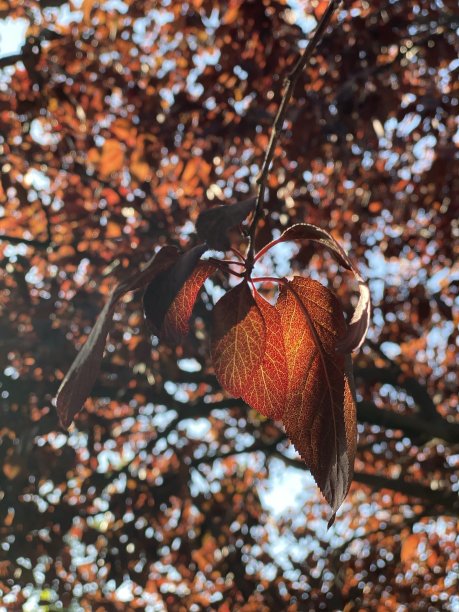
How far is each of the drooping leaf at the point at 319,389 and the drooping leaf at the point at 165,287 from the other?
163mm

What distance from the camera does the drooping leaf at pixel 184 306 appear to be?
0.80m

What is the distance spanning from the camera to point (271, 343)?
0.82 m

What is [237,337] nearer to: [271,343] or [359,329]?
[271,343]

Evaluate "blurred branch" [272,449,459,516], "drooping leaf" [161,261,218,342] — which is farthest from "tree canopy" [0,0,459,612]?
"drooping leaf" [161,261,218,342]

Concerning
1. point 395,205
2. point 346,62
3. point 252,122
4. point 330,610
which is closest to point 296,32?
point 346,62

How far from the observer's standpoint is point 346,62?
12.5 feet

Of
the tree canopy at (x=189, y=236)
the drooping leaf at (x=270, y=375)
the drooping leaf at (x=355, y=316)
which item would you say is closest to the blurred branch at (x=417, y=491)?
the tree canopy at (x=189, y=236)

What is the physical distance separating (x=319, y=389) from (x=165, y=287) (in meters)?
0.24

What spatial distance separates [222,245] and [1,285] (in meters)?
4.23

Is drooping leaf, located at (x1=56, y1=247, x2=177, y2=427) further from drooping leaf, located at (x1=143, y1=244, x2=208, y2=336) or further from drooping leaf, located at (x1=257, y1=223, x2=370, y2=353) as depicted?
drooping leaf, located at (x1=257, y1=223, x2=370, y2=353)

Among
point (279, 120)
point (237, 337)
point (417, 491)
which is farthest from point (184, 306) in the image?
point (417, 491)

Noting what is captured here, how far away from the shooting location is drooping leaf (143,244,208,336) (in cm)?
69

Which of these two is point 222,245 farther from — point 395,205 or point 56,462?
point 395,205

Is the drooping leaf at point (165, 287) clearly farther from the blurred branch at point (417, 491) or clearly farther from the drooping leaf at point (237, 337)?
the blurred branch at point (417, 491)
